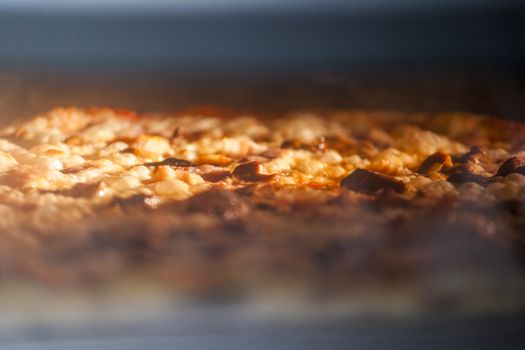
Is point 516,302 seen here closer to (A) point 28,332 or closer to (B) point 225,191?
(B) point 225,191

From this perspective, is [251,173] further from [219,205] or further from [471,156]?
[471,156]

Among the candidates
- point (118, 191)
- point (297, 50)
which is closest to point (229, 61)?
point (297, 50)

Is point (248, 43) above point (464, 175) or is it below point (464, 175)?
above

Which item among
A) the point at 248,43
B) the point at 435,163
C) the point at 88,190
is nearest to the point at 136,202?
the point at 88,190

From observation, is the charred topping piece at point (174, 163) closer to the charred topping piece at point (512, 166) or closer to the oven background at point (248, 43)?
the oven background at point (248, 43)

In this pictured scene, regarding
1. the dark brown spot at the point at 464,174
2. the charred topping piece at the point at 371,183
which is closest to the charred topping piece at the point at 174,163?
the charred topping piece at the point at 371,183

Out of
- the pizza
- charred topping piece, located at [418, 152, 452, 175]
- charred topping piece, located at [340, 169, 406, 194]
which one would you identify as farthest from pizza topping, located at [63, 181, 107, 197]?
charred topping piece, located at [418, 152, 452, 175]

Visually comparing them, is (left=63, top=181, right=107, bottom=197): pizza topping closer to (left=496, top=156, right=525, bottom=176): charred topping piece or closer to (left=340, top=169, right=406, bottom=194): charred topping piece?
(left=340, top=169, right=406, bottom=194): charred topping piece
